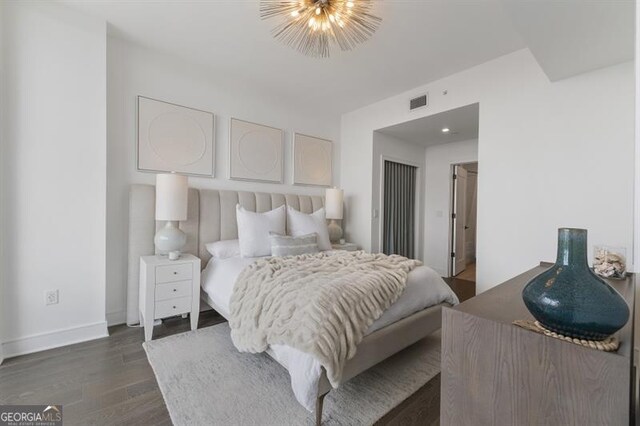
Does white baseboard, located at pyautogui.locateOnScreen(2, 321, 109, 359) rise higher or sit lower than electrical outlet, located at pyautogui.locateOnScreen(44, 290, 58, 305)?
lower

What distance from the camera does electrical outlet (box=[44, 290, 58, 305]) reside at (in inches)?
83.8

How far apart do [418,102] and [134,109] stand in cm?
A: 327

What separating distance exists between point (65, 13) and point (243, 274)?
2606 millimetres

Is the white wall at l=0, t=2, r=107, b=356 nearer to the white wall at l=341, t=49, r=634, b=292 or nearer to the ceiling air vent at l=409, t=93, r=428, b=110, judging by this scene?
the ceiling air vent at l=409, t=93, r=428, b=110

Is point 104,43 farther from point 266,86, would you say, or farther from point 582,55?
point 582,55

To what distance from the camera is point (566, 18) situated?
157 centimetres

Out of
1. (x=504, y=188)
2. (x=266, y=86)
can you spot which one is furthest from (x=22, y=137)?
(x=504, y=188)

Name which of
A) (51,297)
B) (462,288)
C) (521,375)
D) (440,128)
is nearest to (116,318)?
(51,297)

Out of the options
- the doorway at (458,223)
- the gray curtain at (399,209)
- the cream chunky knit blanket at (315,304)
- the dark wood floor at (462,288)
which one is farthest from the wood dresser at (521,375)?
the doorway at (458,223)

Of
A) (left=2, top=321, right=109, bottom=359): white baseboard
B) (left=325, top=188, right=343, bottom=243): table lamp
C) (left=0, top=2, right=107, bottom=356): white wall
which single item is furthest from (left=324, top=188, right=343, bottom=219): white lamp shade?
(left=2, top=321, right=109, bottom=359): white baseboard

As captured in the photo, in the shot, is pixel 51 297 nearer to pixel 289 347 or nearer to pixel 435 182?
pixel 289 347

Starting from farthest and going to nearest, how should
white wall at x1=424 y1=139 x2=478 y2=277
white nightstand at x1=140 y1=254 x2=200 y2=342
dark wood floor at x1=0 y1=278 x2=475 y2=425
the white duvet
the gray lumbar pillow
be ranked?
white wall at x1=424 y1=139 x2=478 y2=277 < the gray lumbar pillow < white nightstand at x1=140 y1=254 x2=200 y2=342 < dark wood floor at x1=0 y1=278 x2=475 y2=425 < the white duvet

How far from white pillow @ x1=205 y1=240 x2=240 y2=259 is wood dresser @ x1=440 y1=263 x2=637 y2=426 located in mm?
2350

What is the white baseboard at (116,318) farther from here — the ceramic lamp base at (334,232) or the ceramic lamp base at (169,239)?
the ceramic lamp base at (334,232)
